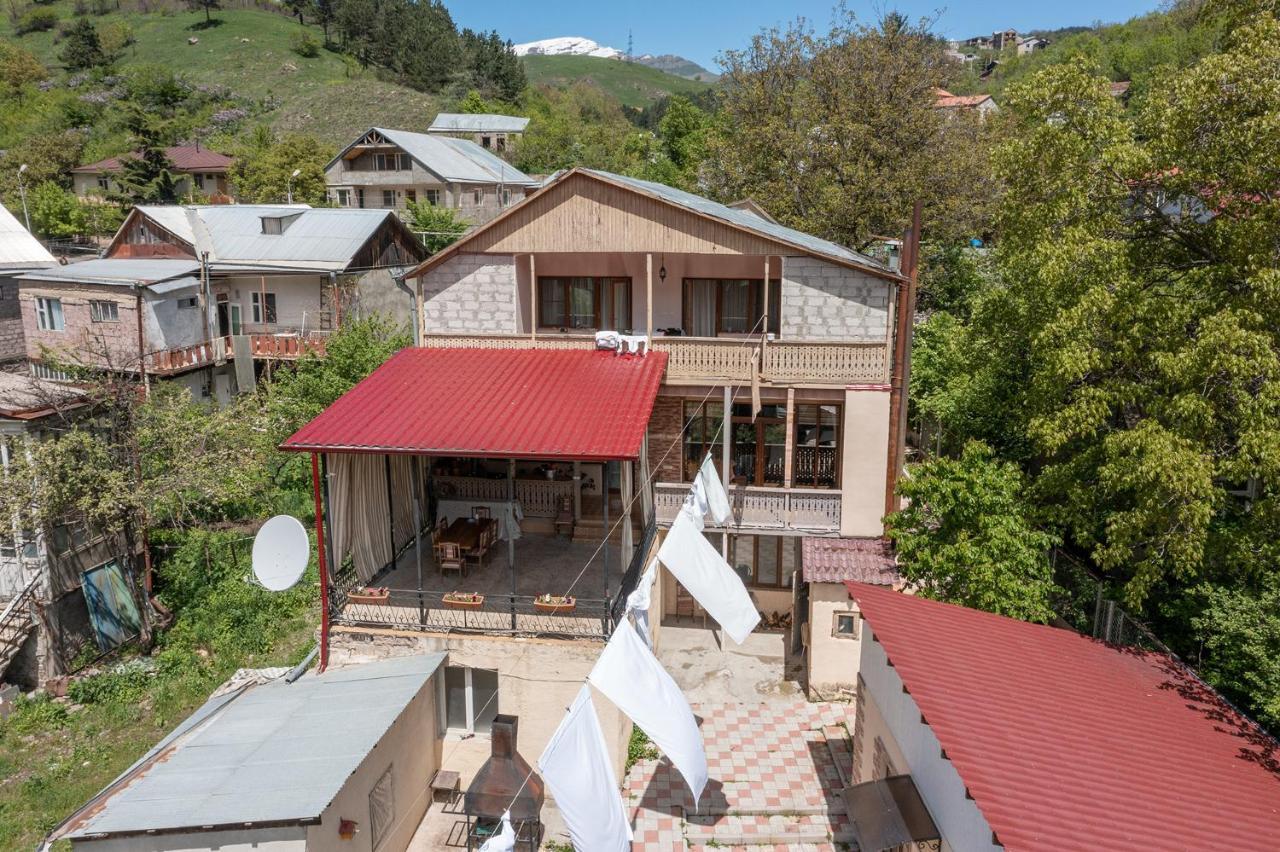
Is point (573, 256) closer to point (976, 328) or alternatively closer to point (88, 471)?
point (976, 328)

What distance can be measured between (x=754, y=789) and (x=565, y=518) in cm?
656

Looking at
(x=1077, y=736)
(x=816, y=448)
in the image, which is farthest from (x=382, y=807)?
(x=816, y=448)

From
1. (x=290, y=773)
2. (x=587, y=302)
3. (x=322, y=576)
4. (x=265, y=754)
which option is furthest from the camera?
(x=587, y=302)

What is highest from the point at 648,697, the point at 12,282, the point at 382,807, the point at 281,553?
the point at 12,282

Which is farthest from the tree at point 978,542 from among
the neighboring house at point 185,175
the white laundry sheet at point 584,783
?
the neighboring house at point 185,175

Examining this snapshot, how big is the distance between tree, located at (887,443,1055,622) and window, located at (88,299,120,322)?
27678 millimetres

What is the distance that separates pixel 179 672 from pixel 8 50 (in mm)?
107465

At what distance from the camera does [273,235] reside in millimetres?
34594

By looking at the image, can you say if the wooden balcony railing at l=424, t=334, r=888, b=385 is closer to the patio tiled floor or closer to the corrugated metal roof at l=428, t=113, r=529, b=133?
the patio tiled floor

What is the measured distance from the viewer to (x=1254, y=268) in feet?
40.1

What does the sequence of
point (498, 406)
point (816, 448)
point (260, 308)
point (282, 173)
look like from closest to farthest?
point (498, 406)
point (816, 448)
point (260, 308)
point (282, 173)

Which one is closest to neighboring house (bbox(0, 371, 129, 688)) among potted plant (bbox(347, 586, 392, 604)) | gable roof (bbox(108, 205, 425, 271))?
potted plant (bbox(347, 586, 392, 604))

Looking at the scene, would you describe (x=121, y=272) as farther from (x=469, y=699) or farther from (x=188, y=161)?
(x=188, y=161)

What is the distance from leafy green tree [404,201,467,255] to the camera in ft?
155
